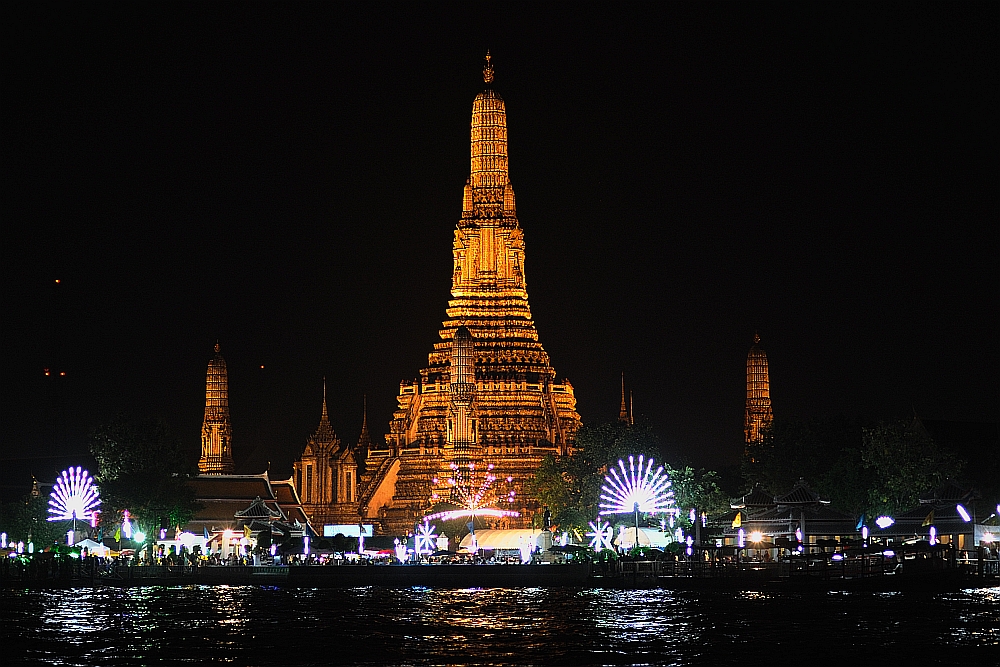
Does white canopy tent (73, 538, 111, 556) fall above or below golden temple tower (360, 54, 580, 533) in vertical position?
below

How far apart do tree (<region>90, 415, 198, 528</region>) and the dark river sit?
27313 millimetres

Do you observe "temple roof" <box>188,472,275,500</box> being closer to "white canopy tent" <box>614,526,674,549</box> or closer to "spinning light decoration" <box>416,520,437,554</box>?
"spinning light decoration" <box>416,520,437,554</box>

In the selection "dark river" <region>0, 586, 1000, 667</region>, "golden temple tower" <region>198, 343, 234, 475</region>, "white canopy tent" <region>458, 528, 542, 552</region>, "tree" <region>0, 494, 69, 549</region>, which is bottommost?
"dark river" <region>0, 586, 1000, 667</region>

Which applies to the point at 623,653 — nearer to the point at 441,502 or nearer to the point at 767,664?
the point at 767,664

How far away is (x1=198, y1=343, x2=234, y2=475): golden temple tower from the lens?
576 feet

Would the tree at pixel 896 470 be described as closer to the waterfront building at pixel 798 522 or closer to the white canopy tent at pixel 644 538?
the waterfront building at pixel 798 522

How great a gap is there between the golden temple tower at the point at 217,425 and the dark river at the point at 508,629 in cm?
7180

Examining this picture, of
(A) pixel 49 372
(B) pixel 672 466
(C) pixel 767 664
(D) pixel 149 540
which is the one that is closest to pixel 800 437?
(B) pixel 672 466

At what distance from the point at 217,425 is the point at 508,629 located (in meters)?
100

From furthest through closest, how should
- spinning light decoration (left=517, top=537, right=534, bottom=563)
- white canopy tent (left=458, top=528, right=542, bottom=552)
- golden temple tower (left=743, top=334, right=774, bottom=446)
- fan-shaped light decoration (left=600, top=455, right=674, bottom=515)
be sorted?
golden temple tower (left=743, top=334, right=774, bottom=446), white canopy tent (left=458, top=528, right=542, bottom=552), spinning light decoration (left=517, top=537, right=534, bottom=563), fan-shaped light decoration (left=600, top=455, right=674, bottom=515)

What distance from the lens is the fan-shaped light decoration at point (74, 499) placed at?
125188 mm

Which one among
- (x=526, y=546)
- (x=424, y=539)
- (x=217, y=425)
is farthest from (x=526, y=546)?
(x=217, y=425)

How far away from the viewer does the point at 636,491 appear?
117312mm

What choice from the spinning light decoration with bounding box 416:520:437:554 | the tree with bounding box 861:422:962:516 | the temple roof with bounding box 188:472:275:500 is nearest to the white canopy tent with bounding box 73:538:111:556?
the spinning light decoration with bounding box 416:520:437:554
